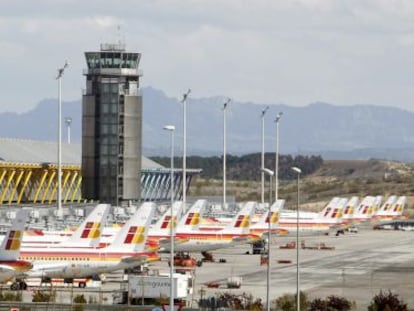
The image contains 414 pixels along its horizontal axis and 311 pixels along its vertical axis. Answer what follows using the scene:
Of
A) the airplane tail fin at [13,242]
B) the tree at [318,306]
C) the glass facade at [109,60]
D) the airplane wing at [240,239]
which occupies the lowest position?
the tree at [318,306]

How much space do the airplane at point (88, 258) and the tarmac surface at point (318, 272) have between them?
1.82 m

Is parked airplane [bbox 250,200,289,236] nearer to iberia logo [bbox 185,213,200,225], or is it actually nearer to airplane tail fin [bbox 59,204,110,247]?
iberia logo [bbox 185,213,200,225]

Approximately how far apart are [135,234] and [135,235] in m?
0.09

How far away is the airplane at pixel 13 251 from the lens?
86.6 m

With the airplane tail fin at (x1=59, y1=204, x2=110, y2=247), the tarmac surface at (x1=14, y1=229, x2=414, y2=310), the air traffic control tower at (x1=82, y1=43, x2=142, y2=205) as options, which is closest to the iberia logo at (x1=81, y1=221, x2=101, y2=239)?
the airplane tail fin at (x1=59, y1=204, x2=110, y2=247)

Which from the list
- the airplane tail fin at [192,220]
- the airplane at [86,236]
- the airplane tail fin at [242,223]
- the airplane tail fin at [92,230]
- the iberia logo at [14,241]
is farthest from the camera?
the airplane tail fin at [242,223]

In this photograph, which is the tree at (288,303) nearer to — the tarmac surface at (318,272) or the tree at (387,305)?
the tarmac surface at (318,272)

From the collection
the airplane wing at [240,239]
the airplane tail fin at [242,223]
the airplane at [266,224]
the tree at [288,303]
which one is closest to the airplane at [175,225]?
the airplane tail fin at [242,223]

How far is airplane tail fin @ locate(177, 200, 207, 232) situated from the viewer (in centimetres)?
13912

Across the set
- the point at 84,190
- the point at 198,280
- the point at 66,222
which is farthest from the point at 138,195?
the point at 198,280

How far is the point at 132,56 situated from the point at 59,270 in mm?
82362

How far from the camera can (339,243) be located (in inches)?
6973

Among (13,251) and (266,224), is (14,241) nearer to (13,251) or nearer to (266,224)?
(13,251)

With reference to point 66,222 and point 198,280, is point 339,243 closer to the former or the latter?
point 66,222
